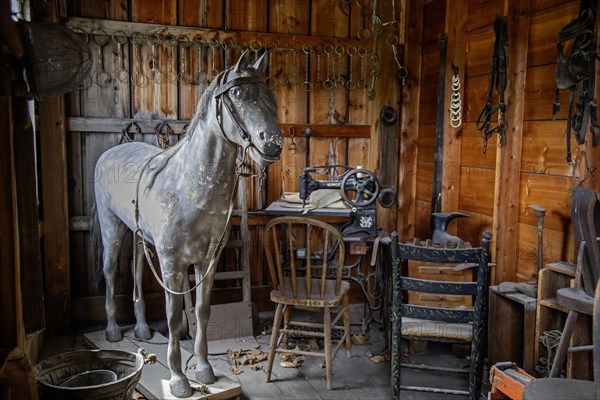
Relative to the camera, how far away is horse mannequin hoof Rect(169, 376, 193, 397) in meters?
2.97

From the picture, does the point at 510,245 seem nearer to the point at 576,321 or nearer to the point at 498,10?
the point at 576,321

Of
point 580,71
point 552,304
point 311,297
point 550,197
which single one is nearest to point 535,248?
point 550,197

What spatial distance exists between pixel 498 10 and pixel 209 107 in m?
2.30

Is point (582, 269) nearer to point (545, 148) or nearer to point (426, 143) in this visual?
point (545, 148)

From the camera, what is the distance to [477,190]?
4.14m

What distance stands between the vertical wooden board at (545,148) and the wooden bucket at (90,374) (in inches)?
103

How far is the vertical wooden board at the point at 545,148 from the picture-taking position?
3.33 m

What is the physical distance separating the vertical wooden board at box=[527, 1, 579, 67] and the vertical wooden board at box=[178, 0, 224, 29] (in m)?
2.33

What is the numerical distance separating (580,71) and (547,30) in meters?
0.55

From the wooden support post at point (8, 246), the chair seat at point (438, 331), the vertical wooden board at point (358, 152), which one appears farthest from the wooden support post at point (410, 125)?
the wooden support post at point (8, 246)

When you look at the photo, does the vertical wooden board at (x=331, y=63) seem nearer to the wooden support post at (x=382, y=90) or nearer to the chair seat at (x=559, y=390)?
the wooden support post at (x=382, y=90)

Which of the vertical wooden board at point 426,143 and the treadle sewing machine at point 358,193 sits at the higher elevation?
the vertical wooden board at point 426,143

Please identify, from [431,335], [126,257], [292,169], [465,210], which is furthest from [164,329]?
[465,210]

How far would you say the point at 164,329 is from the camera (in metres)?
4.31
